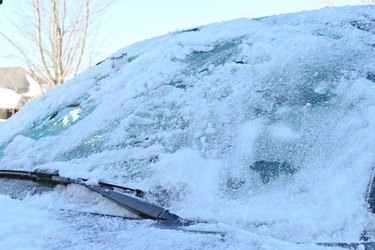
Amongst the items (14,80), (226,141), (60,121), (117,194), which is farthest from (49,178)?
(14,80)

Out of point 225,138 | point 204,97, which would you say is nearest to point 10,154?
point 204,97

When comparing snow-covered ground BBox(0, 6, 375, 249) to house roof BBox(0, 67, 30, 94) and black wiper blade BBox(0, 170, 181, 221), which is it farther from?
house roof BBox(0, 67, 30, 94)

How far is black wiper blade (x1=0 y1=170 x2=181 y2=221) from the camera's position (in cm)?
137

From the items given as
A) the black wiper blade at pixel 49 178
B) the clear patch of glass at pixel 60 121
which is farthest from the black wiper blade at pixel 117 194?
the clear patch of glass at pixel 60 121

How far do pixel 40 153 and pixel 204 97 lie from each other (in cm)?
76

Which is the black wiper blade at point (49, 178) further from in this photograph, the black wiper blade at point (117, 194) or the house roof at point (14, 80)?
the house roof at point (14, 80)

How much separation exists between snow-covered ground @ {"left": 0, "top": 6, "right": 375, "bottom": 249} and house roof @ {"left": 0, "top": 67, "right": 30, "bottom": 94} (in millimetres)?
22697

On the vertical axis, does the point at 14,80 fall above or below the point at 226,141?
above

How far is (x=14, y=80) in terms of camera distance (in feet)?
79.2

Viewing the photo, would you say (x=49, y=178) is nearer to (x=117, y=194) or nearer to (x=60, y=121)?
(x=117, y=194)

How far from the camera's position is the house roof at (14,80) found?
23672mm

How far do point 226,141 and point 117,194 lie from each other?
1.34 ft

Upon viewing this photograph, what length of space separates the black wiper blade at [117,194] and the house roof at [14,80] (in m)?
23.0

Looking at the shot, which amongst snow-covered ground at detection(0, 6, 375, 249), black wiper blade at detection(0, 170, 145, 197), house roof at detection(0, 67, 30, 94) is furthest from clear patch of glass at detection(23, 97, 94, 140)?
house roof at detection(0, 67, 30, 94)
